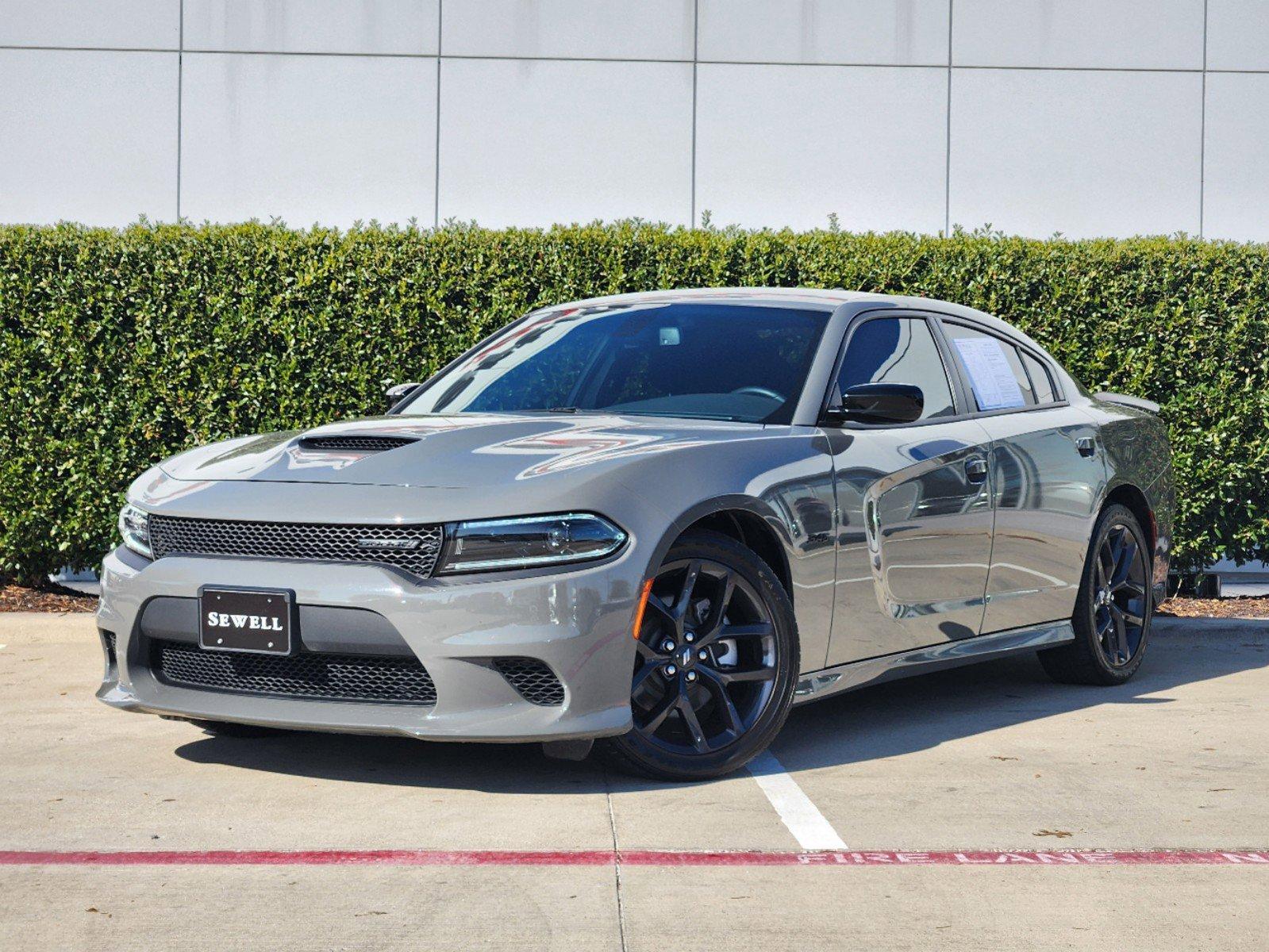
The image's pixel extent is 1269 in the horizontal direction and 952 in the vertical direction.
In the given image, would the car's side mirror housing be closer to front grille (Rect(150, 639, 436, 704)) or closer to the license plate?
front grille (Rect(150, 639, 436, 704))

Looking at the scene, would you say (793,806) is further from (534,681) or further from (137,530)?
(137,530)

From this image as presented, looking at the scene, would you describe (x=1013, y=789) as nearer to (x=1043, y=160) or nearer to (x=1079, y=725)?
(x=1079, y=725)

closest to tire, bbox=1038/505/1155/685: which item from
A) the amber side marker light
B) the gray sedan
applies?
the gray sedan

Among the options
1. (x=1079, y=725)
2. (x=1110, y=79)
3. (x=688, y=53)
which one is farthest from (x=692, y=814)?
(x=1110, y=79)

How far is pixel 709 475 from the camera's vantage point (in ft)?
16.0

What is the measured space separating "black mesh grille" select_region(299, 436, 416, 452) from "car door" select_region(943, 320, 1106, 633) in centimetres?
236

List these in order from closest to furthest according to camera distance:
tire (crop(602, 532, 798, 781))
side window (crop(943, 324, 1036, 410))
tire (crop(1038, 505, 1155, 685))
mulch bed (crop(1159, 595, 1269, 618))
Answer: tire (crop(602, 532, 798, 781))
side window (crop(943, 324, 1036, 410))
tire (crop(1038, 505, 1155, 685))
mulch bed (crop(1159, 595, 1269, 618))

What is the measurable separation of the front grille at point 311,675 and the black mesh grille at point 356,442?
2.33 feet

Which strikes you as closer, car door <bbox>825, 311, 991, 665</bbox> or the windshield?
car door <bbox>825, 311, 991, 665</bbox>

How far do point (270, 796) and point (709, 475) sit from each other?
5.23 feet

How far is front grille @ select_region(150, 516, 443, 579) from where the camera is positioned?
14.9 feet

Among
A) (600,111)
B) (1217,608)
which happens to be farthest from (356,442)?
(600,111)

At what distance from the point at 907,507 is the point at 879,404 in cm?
46

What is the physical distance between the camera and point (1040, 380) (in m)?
6.99
